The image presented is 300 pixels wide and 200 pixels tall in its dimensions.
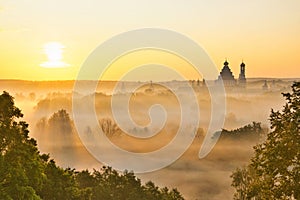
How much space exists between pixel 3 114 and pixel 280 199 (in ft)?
57.4

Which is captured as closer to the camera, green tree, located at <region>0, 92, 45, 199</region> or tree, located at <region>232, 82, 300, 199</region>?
tree, located at <region>232, 82, 300, 199</region>

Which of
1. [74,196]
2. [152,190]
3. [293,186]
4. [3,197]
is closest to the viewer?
[293,186]

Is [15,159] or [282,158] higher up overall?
[15,159]

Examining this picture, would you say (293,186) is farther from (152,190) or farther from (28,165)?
(152,190)

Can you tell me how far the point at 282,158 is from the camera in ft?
85.2

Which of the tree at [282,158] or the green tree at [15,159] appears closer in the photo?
the tree at [282,158]

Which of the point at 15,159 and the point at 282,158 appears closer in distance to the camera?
the point at 282,158

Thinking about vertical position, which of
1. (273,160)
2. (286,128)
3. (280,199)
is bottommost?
(280,199)

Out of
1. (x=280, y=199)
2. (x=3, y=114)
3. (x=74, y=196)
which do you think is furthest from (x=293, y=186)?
(x=74, y=196)

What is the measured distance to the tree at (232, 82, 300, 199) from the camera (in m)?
25.6

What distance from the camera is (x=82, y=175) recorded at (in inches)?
2354

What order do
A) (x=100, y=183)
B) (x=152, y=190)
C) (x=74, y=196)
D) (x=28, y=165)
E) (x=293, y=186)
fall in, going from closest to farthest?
(x=293, y=186) → (x=28, y=165) → (x=74, y=196) → (x=100, y=183) → (x=152, y=190)

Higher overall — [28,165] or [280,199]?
[28,165]

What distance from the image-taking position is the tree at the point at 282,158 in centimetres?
2561
